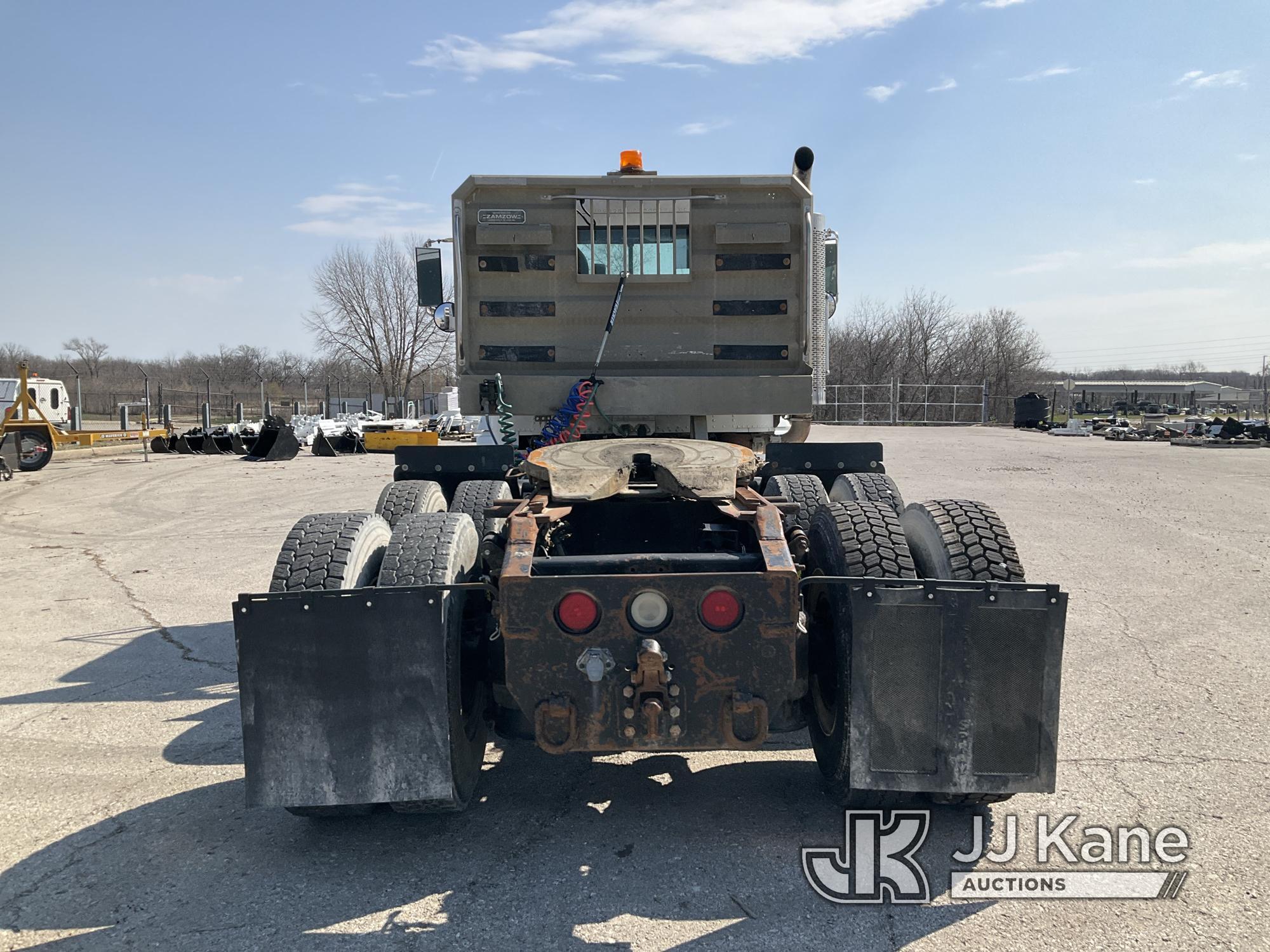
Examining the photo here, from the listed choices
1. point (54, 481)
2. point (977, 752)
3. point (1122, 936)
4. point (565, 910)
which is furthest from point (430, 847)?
point (54, 481)

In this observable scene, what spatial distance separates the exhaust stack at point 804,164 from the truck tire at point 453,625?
4.02m

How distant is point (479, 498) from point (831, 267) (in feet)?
10.8

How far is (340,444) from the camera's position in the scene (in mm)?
28984

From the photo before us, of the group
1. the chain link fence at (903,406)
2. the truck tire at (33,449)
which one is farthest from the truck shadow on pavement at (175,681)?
the chain link fence at (903,406)

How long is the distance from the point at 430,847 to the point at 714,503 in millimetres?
1810

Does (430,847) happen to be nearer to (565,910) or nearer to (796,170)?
(565,910)

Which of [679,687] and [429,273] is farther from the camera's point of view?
[429,273]

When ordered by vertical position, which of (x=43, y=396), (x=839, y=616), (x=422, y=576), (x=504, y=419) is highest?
(x=43, y=396)

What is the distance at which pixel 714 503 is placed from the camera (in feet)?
12.9

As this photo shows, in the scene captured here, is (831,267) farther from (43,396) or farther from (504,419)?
(43,396)

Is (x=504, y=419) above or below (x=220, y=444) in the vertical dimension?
above

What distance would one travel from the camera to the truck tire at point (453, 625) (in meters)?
3.25

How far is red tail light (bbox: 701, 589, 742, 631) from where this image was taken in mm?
3068

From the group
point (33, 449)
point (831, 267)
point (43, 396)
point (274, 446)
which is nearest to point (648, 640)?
point (831, 267)
